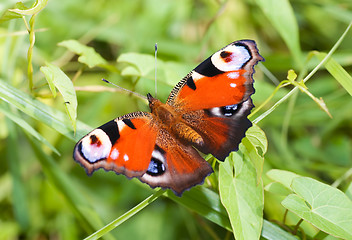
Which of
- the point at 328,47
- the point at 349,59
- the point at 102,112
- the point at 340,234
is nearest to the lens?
the point at 340,234

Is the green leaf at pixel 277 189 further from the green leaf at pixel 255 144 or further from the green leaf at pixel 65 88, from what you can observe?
the green leaf at pixel 65 88

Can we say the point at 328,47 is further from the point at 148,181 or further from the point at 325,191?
the point at 148,181

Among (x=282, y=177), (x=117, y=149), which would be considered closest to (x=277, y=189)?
(x=282, y=177)

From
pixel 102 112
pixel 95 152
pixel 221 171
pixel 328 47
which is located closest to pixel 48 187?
pixel 102 112

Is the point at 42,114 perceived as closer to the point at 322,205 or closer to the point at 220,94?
the point at 220,94

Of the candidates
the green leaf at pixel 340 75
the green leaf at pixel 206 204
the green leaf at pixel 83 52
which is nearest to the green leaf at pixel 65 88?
the green leaf at pixel 83 52
